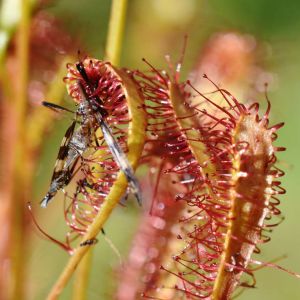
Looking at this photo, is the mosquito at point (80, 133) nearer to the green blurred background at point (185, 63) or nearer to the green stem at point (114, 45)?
the green stem at point (114, 45)

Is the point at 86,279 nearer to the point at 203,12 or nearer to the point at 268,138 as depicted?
the point at 268,138

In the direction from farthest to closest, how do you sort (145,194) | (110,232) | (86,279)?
1. (110,232)
2. (145,194)
3. (86,279)

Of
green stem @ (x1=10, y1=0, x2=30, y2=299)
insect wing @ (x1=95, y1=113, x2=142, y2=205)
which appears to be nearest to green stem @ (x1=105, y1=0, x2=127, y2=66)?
green stem @ (x1=10, y1=0, x2=30, y2=299)

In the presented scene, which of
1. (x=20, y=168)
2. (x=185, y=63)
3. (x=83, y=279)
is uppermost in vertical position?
(x=185, y=63)

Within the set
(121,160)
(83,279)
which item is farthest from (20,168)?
(121,160)

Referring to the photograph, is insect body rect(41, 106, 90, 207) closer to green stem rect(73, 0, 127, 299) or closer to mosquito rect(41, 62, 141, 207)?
mosquito rect(41, 62, 141, 207)

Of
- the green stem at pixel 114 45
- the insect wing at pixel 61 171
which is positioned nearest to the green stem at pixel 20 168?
the green stem at pixel 114 45

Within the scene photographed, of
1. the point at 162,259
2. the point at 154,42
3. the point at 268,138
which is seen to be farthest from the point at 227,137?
the point at 154,42

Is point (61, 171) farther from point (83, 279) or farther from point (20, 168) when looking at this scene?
point (20, 168)
